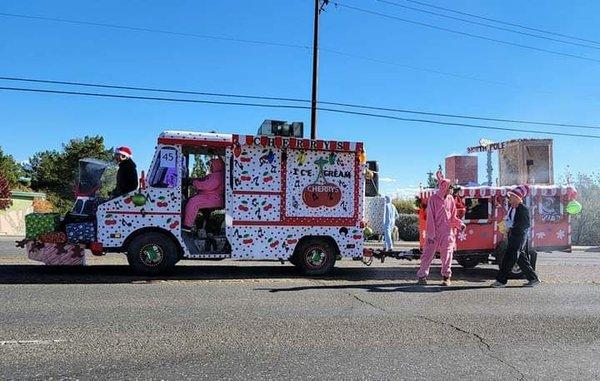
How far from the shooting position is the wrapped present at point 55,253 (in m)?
9.67

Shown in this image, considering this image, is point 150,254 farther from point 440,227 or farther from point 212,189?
point 440,227

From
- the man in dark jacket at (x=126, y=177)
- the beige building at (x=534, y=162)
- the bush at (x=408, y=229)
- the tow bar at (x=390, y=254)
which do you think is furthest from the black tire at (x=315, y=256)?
the bush at (x=408, y=229)

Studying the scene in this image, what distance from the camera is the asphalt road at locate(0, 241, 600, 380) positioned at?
4.72m

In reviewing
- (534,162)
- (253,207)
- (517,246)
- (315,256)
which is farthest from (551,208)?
(253,207)

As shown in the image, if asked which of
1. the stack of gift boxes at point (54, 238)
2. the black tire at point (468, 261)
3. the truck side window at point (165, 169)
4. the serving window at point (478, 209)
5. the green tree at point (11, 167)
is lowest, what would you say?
the black tire at point (468, 261)

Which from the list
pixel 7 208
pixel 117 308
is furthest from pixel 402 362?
pixel 7 208

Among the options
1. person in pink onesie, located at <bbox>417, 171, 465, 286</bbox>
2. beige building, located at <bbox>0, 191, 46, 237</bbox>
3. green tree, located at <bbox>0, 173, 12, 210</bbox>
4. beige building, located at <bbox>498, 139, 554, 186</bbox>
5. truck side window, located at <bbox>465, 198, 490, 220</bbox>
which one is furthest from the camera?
beige building, located at <bbox>0, 191, 46, 237</bbox>

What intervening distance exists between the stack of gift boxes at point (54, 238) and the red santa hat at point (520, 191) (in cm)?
749

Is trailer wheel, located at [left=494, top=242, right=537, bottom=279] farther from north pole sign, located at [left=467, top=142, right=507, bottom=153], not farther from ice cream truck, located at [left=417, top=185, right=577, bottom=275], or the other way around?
north pole sign, located at [left=467, top=142, right=507, bottom=153]

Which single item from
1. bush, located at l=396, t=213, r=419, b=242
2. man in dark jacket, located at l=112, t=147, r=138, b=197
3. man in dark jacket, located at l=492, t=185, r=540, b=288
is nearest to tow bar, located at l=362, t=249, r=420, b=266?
man in dark jacket, located at l=492, t=185, r=540, b=288

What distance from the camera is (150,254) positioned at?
9781mm

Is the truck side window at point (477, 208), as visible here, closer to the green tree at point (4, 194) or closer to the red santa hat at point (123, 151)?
the red santa hat at point (123, 151)

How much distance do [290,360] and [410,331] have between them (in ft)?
5.79

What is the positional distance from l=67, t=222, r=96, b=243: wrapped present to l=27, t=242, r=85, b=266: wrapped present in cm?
14
